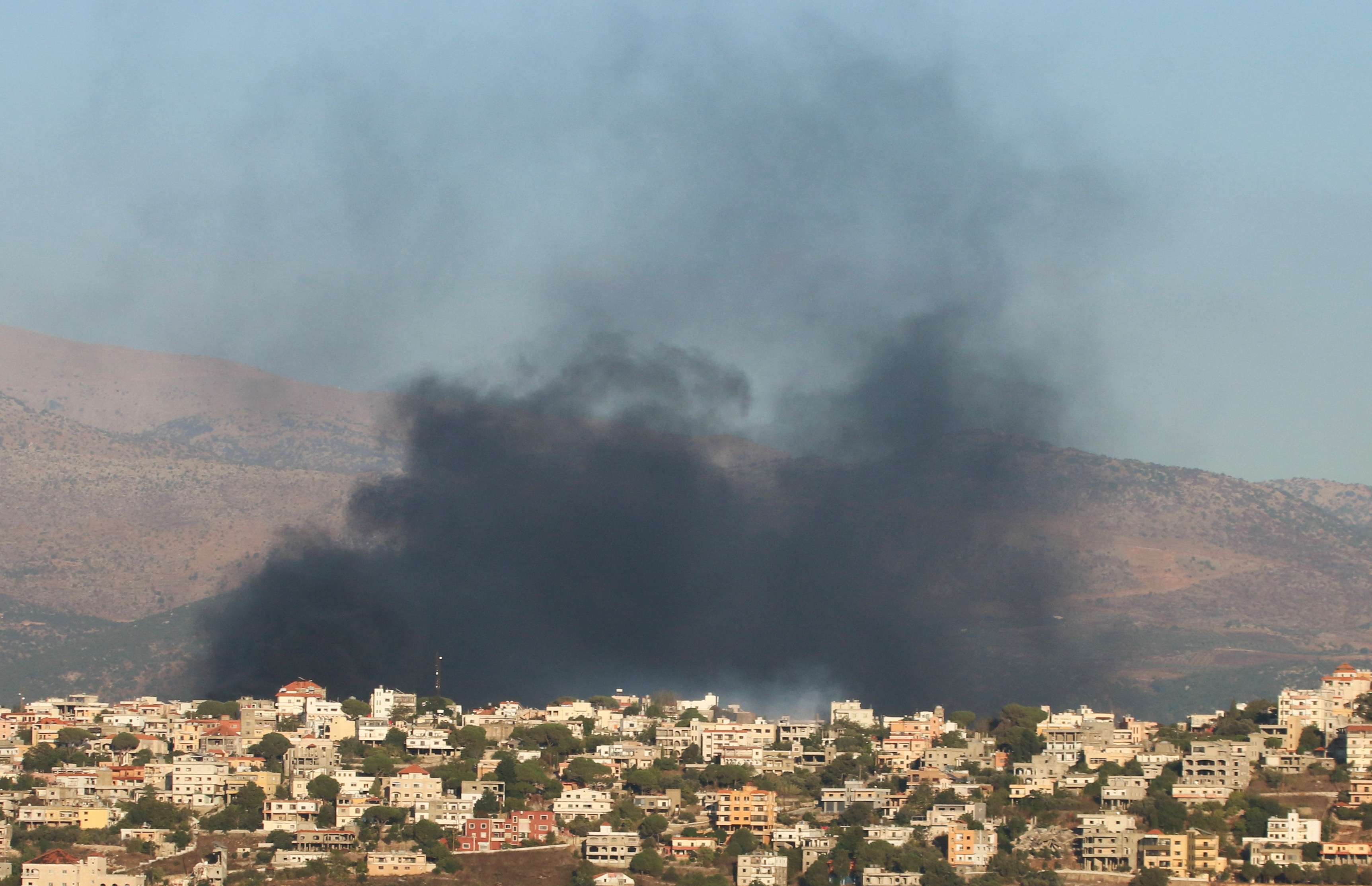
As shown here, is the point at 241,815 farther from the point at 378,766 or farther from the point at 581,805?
the point at 581,805

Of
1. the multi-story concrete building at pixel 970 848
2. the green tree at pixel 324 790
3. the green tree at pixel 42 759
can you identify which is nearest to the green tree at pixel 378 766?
the green tree at pixel 324 790

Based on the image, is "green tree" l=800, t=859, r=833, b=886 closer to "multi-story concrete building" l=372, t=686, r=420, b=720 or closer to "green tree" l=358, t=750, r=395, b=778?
"green tree" l=358, t=750, r=395, b=778

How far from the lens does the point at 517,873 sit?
76.4 m

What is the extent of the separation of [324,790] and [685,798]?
10.1 m

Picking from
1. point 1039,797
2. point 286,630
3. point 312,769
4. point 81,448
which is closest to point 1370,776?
point 1039,797

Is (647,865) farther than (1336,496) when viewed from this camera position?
No

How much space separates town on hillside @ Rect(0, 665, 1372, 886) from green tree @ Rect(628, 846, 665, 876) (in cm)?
9

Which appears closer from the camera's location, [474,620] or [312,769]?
[312,769]

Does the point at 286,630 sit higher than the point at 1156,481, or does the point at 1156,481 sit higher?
the point at 1156,481

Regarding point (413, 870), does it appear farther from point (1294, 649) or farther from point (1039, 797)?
point (1294, 649)

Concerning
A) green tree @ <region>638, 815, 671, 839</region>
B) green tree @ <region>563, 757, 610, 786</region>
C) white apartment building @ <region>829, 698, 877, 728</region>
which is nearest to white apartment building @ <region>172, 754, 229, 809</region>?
green tree @ <region>563, 757, 610, 786</region>

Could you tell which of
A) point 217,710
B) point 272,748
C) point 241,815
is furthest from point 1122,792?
point 217,710

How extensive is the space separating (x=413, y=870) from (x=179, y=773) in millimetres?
10873

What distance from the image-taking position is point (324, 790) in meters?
82.8
